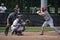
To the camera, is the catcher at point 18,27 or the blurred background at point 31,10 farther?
the blurred background at point 31,10

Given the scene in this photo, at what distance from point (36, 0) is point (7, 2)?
2412mm

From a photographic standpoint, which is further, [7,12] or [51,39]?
[7,12]

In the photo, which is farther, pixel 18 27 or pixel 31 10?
pixel 31 10

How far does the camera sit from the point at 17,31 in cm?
1455

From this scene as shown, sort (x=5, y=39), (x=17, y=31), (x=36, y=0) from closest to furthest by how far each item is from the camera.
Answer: (x=5, y=39), (x=17, y=31), (x=36, y=0)

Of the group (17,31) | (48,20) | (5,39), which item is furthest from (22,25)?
(5,39)

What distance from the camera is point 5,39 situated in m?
11.9

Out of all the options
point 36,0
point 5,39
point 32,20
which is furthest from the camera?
point 36,0

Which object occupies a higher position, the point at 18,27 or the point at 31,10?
the point at 18,27

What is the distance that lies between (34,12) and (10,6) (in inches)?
88.1

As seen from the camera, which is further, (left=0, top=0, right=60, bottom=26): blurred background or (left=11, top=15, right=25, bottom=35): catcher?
(left=0, top=0, right=60, bottom=26): blurred background

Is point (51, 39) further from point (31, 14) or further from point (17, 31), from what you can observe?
point (31, 14)

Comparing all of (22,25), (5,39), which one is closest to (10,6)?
(22,25)

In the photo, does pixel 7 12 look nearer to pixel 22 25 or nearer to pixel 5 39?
pixel 22 25
